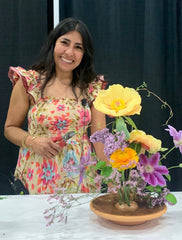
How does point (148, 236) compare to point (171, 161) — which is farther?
point (171, 161)

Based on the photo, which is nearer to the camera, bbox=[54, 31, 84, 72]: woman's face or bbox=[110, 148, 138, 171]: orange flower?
bbox=[110, 148, 138, 171]: orange flower

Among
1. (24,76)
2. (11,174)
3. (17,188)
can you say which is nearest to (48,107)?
(24,76)

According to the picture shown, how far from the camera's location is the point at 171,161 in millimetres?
2156

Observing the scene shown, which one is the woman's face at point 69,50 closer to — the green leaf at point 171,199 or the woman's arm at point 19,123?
the woman's arm at point 19,123

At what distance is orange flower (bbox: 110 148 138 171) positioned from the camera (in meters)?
0.73

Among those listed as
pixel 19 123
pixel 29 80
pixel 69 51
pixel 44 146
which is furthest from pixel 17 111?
pixel 69 51

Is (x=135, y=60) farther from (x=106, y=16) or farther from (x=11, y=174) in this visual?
(x=11, y=174)

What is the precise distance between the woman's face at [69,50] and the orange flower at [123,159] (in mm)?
866

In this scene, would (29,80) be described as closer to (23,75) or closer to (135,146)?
(23,75)

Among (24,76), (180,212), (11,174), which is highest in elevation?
(24,76)

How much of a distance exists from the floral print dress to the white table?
0.51 m

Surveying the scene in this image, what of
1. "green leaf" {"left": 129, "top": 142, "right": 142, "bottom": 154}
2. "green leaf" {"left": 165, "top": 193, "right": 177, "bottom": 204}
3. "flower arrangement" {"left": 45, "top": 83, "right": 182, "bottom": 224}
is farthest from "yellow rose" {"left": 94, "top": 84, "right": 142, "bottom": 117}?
"green leaf" {"left": 165, "top": 193, "right": 177, "bottom": 204}

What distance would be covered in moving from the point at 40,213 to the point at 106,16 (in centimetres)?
155

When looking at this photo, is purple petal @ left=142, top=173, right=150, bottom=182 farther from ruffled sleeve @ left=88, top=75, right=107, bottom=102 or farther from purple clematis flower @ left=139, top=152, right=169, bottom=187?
ruffled sleeve @ left=88, top=75, right=107, bottom=102
